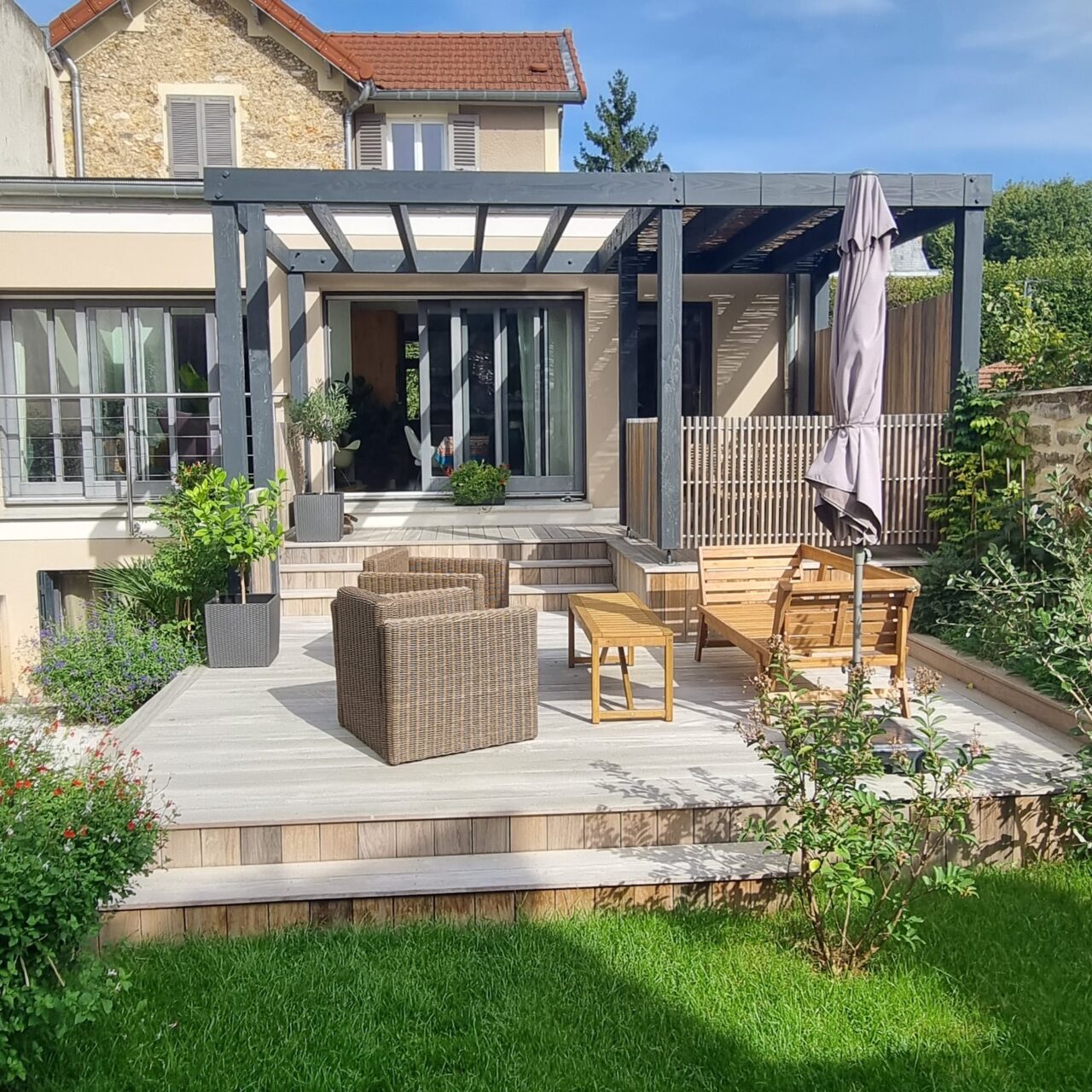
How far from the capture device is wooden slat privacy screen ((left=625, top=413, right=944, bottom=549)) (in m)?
7.21

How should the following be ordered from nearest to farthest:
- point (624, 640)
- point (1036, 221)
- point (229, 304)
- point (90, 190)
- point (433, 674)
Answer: point (433, 674)
point (624, 640)
point (229, 304)
point (90, 190)
point (1036, 221)

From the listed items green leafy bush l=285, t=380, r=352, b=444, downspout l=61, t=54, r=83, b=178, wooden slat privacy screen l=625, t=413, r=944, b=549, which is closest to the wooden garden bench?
wooden slat privacy screen l=625, t=413, r=944, b=549

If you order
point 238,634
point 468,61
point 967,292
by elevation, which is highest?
point 468,61

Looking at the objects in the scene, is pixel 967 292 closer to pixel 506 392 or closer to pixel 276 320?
pixel 506 392

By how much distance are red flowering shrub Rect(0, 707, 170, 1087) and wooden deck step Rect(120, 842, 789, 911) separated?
2.20ft

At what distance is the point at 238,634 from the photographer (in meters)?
6.44

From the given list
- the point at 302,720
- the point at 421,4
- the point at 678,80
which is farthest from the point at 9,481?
the point at 678,80

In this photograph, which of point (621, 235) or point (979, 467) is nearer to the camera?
point (979, 467)

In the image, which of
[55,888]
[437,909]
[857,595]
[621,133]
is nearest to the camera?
[55,888]

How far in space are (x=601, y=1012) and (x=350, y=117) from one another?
529 inches

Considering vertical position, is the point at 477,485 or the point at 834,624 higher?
the point at 477,485

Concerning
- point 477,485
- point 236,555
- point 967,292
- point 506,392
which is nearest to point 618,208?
point 967,292

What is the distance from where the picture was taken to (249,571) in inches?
267

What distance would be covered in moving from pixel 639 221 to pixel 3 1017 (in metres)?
7.03
